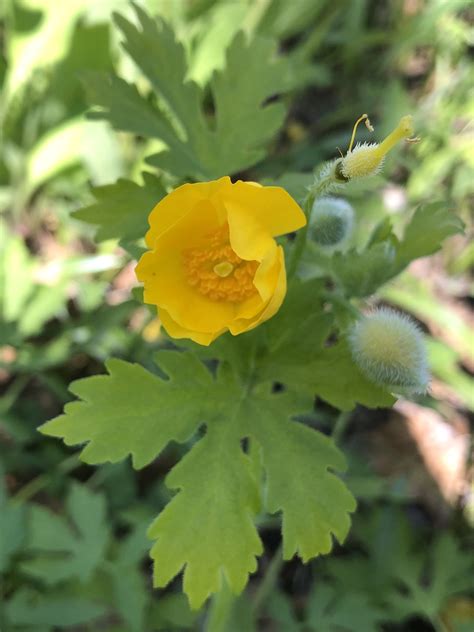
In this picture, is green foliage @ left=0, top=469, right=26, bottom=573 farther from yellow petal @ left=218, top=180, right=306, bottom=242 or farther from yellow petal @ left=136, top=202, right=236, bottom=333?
yellow petal @ left=218, top=180, right=306, bottom=242

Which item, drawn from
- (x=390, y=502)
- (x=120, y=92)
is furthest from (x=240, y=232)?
(x=390, y=502)

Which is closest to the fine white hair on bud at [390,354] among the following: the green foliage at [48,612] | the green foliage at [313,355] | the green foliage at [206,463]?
the green foliage at [313,355]

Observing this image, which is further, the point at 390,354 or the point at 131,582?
the point at 131,582

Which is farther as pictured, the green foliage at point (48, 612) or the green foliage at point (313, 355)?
the green foliage at point (48, 612)

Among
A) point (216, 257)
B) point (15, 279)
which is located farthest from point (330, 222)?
point (15, 279)

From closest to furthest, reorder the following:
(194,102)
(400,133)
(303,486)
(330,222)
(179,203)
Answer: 1. (400,133)
2. (179,203)
3. (303,486)
4. (330,222)
5. (194,102)

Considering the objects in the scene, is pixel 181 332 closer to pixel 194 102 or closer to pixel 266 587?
pixel 194 102

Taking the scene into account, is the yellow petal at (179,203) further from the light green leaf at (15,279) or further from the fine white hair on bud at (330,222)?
the light green leaf at (15,279)

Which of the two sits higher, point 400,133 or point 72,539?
point 400,133
